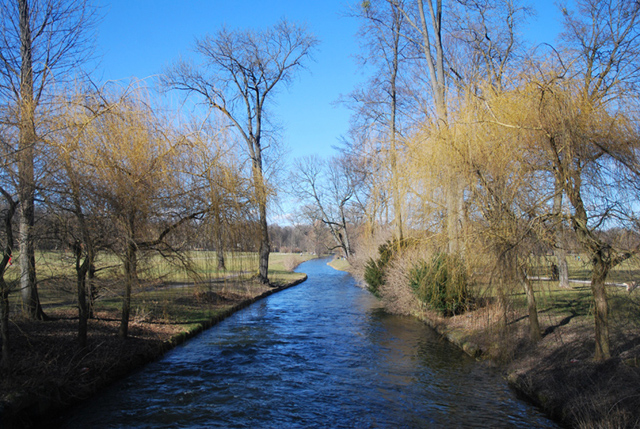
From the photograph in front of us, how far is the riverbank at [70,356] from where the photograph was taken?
19.1 feet

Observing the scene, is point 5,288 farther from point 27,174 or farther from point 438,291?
point 438,291

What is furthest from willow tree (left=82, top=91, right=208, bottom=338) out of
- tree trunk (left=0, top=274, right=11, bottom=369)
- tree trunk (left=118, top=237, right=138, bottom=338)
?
tree trunk (left=0, top=274, right=11, bottom=369)

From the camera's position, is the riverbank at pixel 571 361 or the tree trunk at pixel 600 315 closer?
the riverbank at pixel 571 361

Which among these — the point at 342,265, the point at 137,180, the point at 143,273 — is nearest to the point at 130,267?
the point at 143,273

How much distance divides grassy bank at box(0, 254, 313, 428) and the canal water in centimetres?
30

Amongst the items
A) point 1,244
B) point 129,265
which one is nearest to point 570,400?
point 129,265

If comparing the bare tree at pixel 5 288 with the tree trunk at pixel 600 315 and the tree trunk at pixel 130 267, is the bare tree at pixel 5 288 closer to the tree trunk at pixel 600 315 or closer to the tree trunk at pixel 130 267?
the tree trunk at pixel 130 267

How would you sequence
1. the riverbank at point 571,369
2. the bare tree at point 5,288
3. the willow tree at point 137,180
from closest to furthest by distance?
the riverbank at point 571,369
the bare tree at point 5,288
the willow tree at point 137,180

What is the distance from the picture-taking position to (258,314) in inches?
617

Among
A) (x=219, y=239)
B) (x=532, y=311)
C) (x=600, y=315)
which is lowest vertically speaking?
(x=532, y=311)

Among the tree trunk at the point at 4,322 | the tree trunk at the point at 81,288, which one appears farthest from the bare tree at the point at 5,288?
the tree trunk at the point at 81,288

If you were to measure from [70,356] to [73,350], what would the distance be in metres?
0.22

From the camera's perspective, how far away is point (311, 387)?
7.89m

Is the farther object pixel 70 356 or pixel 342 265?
pixel 342 265
